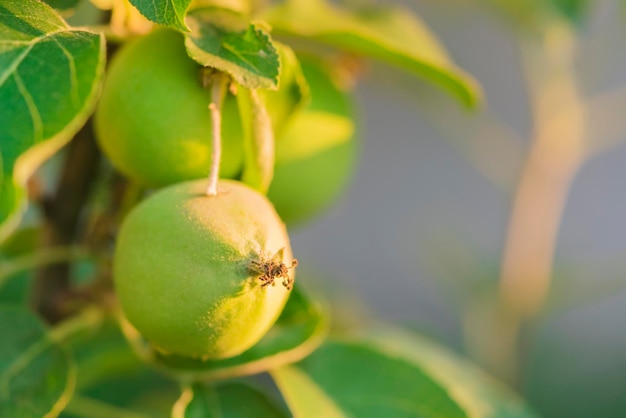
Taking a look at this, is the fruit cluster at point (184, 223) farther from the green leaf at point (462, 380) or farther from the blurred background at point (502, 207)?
the blurred background at point (502, 207)

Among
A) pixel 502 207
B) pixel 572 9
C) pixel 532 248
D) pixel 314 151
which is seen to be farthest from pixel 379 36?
pixel 502 207

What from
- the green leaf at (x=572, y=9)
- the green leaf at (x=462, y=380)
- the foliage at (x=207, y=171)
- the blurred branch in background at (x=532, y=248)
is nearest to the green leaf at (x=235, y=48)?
the foliage at (x=207, y=171)

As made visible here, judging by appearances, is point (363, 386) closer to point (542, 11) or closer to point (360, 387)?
point (360, 387)

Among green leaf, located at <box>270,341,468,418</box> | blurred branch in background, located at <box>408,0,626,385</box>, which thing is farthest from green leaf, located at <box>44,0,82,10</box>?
blurred branch in background, located at <box>408,0,626,385</box>

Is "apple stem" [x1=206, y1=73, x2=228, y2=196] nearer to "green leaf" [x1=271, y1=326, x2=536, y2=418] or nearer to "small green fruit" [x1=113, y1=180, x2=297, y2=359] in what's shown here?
"small green fruit" [x1=113, y1=180, x2=297, y2=359]

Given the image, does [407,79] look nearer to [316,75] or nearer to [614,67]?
[316,75]

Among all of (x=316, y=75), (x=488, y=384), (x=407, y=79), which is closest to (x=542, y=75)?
(x=407, y=79)
